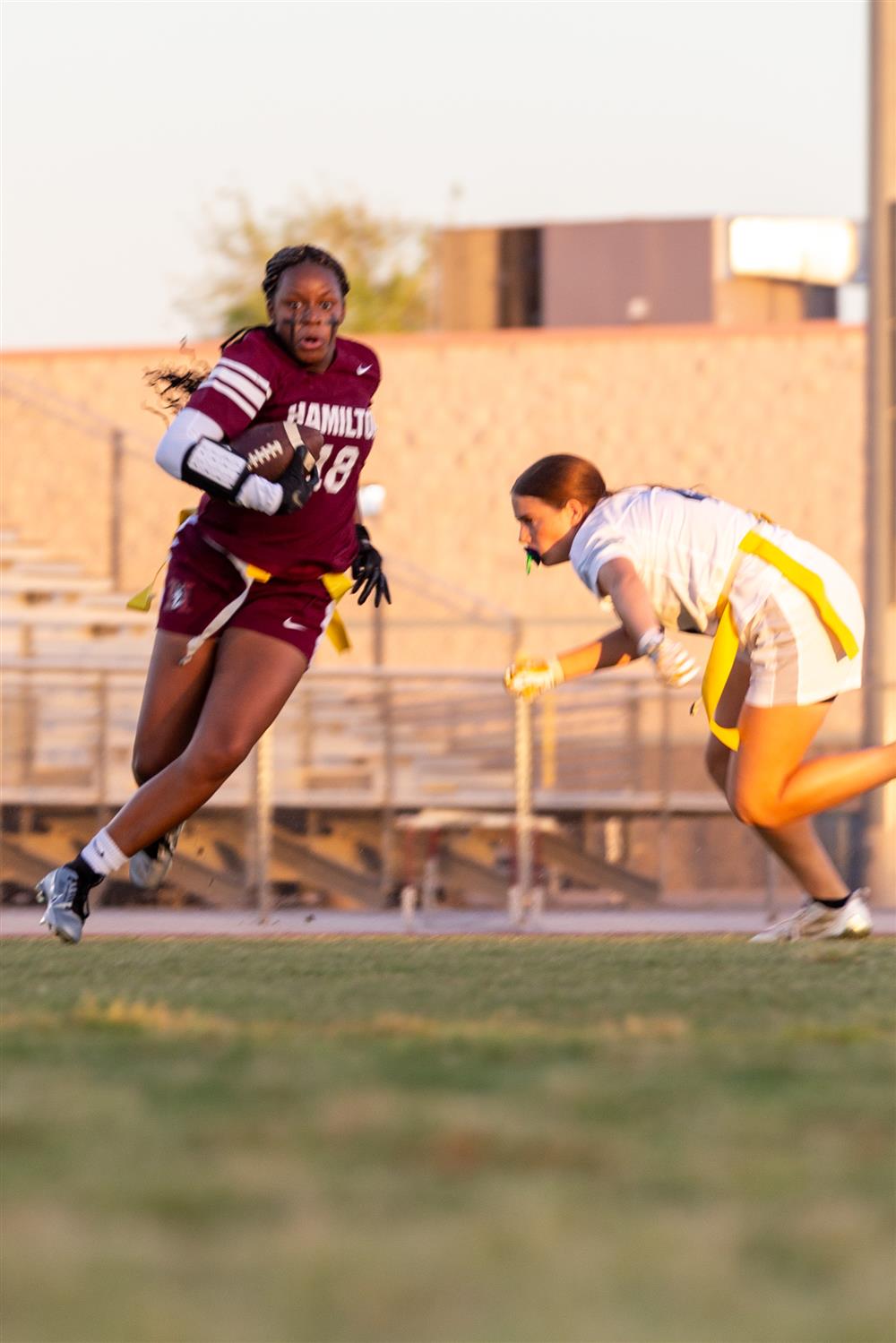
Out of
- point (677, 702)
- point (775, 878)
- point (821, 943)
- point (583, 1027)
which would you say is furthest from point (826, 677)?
point (677, 702)

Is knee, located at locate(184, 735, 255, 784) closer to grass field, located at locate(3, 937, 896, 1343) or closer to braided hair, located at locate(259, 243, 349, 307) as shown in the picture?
braided hair, located at locate(259, 243, 349, 307)

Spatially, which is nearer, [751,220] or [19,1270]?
[19,1270]

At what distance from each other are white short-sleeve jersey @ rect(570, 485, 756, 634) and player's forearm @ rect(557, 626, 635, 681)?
14cm

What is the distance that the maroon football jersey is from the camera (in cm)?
588

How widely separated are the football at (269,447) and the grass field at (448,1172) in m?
1.83

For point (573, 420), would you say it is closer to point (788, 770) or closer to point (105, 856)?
point (788, 770)

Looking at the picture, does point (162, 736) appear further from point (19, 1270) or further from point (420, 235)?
point (420, 235)

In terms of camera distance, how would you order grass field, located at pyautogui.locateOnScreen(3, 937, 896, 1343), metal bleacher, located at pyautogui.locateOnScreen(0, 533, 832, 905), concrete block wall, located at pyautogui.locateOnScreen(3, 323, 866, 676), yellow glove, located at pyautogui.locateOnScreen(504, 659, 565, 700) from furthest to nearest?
concrete block wall, located at pyautogui.locateOnScreen(3, 323, 866, 676) → metal bleacher, located at pyautogui.locateOnScreen(0, 533, 832, 905) → yellow glove, located at pyautogui.locateOnScreen(504, 659, 565, 700) → grass field, located at pyautogui.locateOnScreen(3, 937, 896, 1343)

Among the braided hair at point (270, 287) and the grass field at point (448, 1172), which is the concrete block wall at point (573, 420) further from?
the grass field at point (448, 1172)

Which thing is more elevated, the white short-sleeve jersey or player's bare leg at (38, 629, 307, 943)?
the white short-sleeve jersey

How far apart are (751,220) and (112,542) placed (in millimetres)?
8734

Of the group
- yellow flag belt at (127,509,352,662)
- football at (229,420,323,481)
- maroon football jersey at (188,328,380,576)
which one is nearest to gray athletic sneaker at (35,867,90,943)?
yellow flag belt at (127,509,352,662)

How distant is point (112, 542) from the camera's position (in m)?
18.4

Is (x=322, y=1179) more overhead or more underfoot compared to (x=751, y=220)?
more underfoot
